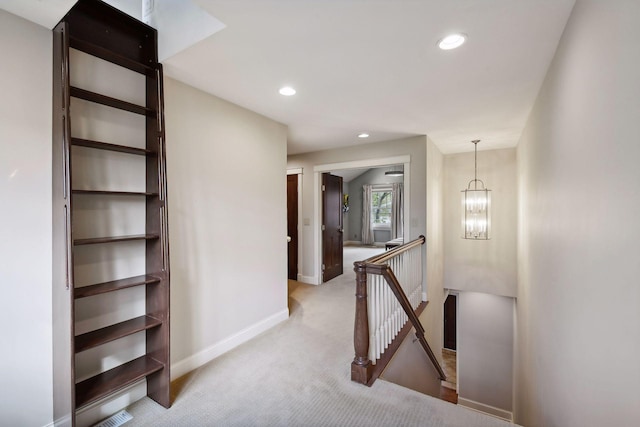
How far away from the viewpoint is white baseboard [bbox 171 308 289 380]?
7.41ft

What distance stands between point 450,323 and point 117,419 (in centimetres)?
768

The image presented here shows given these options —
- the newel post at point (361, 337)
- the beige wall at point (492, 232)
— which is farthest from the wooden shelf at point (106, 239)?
the beige wall at point (492, 232)

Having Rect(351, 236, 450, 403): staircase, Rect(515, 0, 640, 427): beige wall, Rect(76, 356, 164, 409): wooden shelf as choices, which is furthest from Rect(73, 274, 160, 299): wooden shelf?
Rect(515, 0, 640, 427): beige wall

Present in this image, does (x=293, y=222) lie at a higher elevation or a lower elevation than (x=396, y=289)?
higher

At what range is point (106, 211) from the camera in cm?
185

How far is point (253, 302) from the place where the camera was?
2.96 meters

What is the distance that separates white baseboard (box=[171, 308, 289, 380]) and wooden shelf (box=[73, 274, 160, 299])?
796 millimetres

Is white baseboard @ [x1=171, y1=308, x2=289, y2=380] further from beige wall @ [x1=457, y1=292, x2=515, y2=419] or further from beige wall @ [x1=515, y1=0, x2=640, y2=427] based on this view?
beige wall @ [x1=457, y1=292, x2=515, y2=419]

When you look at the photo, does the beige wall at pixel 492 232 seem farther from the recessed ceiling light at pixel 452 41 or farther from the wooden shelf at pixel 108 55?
the wooden shelf at pixel 108 55

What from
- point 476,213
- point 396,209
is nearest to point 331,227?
point 476,213

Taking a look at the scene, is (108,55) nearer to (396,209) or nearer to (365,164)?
(365,164)

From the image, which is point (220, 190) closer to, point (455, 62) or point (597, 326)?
point (455, 62)

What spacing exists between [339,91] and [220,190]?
1395 millimetres

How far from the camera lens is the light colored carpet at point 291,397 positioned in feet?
5.90
